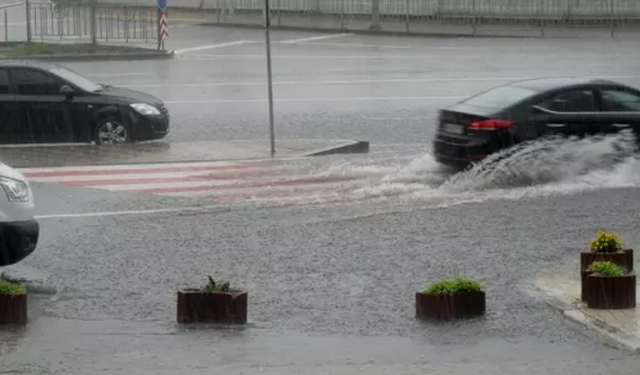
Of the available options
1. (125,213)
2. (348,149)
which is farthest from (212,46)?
(125,213)

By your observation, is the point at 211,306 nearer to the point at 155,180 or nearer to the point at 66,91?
the point at 155,180

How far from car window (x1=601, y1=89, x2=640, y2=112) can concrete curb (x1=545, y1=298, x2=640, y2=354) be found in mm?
8152

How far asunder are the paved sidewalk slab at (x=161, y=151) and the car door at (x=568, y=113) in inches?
161

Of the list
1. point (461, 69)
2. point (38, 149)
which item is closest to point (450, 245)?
point (38, 149)

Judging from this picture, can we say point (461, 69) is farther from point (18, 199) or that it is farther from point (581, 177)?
point (18, 199)

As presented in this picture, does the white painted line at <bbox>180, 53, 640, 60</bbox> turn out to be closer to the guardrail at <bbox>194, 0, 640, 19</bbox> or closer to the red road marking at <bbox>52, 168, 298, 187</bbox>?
the guardrail at <bbox>194, 0, 640, 19</bbox>

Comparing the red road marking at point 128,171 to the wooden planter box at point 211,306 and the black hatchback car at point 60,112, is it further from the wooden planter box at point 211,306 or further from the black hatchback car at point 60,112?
the wooden planter box at point 211,306

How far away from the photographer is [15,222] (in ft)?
38.5

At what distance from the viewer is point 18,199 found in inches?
467

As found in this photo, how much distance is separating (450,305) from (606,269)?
1264 mm

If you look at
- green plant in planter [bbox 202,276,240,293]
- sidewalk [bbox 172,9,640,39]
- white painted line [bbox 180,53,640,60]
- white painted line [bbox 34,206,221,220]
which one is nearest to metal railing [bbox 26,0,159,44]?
white painted line [bbox 180,53,640,60]

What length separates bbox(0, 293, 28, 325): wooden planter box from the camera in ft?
34.3

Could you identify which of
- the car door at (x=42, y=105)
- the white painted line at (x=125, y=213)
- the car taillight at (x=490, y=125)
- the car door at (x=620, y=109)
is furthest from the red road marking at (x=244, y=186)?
the car door at (x=42, y=105)

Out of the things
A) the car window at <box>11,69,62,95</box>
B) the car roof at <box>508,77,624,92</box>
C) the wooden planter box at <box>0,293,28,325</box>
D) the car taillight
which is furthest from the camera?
the car window at <box>11,69,62,95</box>
